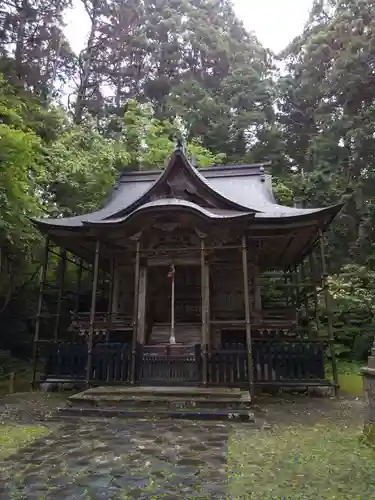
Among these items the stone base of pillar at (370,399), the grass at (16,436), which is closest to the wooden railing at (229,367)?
the grass at (16,436)

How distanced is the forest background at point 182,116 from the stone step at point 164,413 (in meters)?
5.36

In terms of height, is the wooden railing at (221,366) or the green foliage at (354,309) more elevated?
the green foliage at (354,309)

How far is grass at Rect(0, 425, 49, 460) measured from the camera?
5125mm

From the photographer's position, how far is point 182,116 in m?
24.3

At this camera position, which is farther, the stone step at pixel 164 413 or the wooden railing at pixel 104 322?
the wooden railing at pixel 104 322

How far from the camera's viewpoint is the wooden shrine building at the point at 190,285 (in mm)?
9523

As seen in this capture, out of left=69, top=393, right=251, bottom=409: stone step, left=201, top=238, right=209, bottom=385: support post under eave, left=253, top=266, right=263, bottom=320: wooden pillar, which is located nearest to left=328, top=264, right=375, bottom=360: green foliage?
left=253, top=266, right=263, bottom=320: wooden pillar

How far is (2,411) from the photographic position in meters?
7.89

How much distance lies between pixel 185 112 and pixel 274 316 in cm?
1705

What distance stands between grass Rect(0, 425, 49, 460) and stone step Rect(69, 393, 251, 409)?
1456mm

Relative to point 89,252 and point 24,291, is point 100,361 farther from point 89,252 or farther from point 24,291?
point 24,291

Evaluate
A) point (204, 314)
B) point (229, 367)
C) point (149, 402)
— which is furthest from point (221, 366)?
point (149, 402)

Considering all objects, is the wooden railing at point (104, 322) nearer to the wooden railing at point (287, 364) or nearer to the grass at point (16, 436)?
the wooden railing at point (287, 364)

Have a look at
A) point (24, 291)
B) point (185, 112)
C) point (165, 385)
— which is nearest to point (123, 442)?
point (165, 385)
